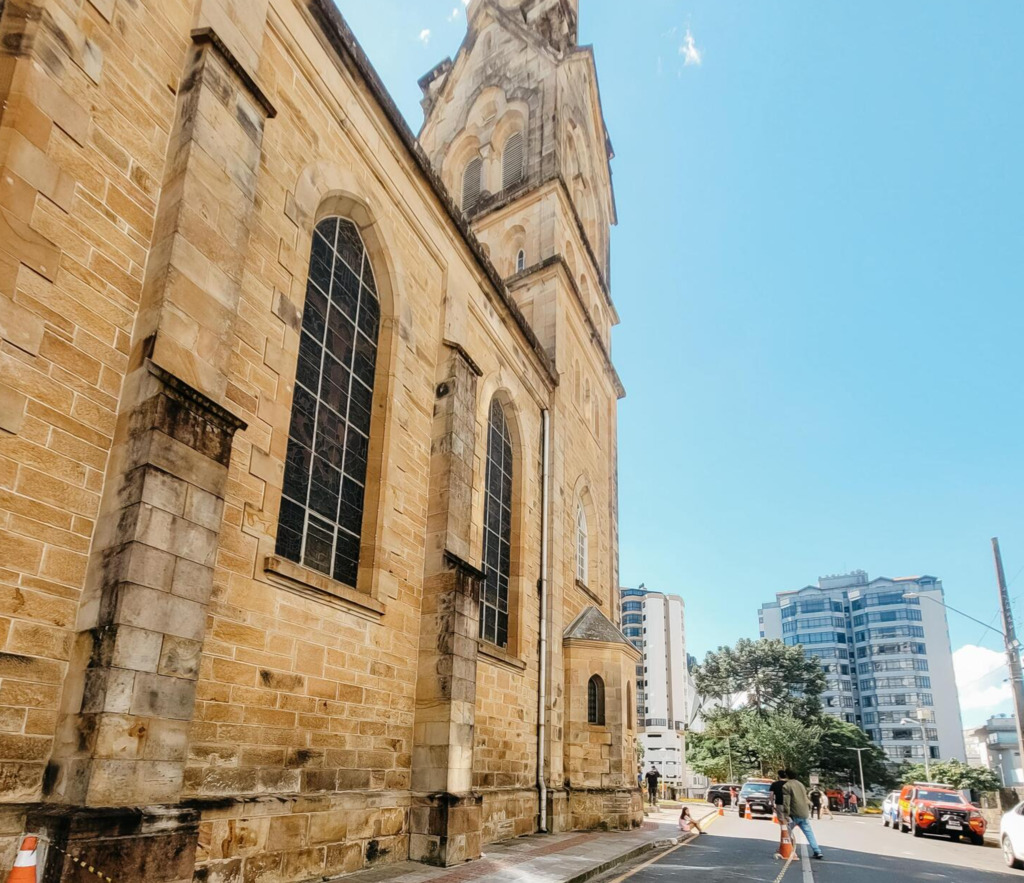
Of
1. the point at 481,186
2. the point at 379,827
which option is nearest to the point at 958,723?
the point at 481,186

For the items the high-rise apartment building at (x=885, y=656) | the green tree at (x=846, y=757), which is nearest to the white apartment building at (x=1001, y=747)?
the high-rise apartment building at (x=885, y=656)

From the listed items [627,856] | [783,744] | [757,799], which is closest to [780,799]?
[627,856]

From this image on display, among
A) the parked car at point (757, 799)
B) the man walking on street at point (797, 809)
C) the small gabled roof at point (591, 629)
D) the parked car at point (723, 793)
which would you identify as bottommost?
the parked car at point (723, 793)

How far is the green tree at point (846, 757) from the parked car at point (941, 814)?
45.6 m

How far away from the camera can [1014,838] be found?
13016 millimetres

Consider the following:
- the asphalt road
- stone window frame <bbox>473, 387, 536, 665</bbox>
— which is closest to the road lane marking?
the asphalt road

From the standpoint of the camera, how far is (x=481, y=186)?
22500mm

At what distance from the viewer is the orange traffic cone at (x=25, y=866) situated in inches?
141

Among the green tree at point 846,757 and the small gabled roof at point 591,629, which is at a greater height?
the small gabled roof at point 591,629

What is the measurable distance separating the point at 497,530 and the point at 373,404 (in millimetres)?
5136

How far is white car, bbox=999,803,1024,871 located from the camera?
41.9 ft

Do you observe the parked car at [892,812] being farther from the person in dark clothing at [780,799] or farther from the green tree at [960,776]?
the green tree at [960,776]

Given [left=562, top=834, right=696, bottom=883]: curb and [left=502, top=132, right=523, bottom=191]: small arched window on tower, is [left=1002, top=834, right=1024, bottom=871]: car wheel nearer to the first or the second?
[left=562, top=834, right=696, bottom=883]: curb

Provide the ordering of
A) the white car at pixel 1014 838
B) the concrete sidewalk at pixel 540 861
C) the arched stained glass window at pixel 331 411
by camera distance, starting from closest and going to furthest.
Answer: the concrete sidewalk at pixel 540 861 < the arched stained glass window at pixel 331 411 < the white car at pixel 1014 838
